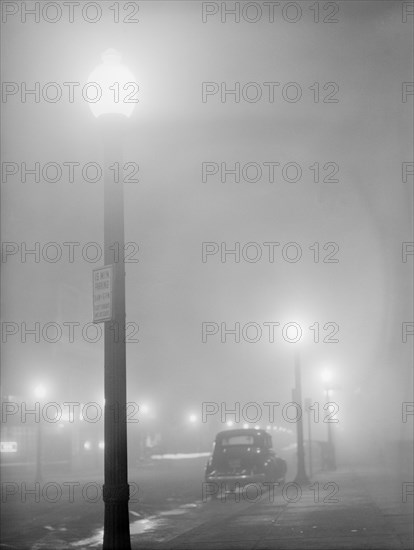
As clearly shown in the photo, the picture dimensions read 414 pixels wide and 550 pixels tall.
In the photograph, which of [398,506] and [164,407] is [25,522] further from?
[164,407]

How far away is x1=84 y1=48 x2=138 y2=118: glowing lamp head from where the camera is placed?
7.53m

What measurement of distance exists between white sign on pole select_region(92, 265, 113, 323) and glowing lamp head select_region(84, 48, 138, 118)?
163 cm

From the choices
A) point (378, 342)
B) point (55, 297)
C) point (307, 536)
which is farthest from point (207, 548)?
point (378, 342)

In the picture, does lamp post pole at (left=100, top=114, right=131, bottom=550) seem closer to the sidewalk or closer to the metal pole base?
the metal pole base

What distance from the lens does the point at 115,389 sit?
706 centimetres

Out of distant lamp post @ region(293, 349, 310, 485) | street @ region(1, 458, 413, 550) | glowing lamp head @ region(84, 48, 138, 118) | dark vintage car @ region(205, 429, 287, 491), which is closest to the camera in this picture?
glowing lamp head @ region(84, 48, 138, 118)

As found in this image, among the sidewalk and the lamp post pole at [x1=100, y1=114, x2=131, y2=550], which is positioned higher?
the lamp post pole at [x1=100, y1=114, x2=131, y2=550]

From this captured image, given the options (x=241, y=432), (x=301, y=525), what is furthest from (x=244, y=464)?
(x=301, y=525)

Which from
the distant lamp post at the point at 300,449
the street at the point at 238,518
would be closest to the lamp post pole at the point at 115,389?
the street at the point at 238,518

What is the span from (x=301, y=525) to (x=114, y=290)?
390 inches

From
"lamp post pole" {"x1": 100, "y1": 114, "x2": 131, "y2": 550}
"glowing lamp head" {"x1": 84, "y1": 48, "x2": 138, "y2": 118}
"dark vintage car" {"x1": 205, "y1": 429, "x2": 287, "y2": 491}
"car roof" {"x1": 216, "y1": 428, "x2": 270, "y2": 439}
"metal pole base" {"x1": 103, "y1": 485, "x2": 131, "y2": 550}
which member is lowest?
"dark vintage car" {"x1": 205, "y1": 429, "x2": 287, "y2": 491}

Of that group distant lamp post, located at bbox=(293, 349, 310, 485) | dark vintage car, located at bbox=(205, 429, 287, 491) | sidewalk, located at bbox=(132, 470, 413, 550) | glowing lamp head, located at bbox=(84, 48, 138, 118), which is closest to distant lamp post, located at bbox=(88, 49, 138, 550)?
glowing lamp head, located at bbox=(84, 48, 138, 118)

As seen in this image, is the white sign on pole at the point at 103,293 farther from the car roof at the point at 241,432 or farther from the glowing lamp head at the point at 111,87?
the car roof at the point at 241,432

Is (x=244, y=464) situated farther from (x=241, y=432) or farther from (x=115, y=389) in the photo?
(x=115, y=389)
